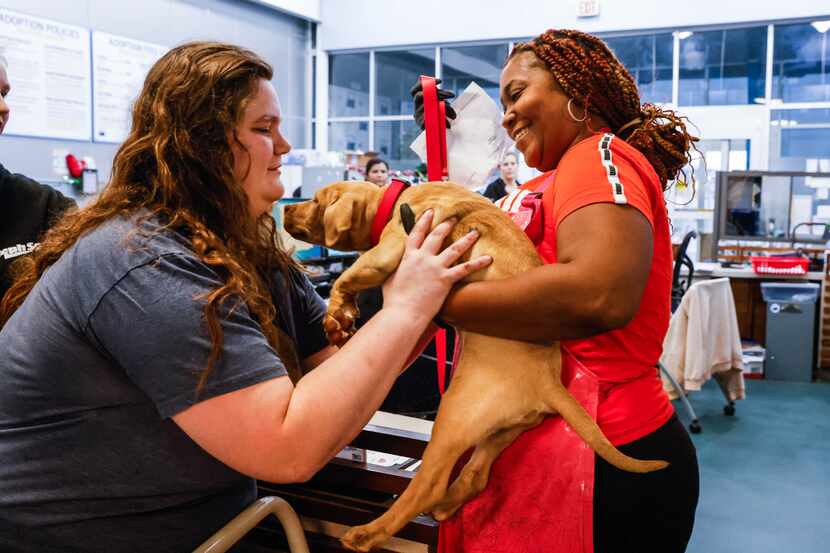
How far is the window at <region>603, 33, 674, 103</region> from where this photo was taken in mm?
8930

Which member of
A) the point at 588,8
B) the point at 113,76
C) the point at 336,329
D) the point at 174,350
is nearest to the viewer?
the point at 174,350

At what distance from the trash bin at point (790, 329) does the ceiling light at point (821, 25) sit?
4.27 metres

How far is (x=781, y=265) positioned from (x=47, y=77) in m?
6.66

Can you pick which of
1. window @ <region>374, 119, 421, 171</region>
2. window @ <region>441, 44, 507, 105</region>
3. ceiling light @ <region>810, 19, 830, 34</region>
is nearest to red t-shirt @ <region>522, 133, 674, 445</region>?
ceiling light @ <region>810, 19, 830, 34</region>

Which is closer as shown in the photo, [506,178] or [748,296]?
[748,296]

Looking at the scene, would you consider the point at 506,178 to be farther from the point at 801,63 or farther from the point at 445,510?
the point at 445,510

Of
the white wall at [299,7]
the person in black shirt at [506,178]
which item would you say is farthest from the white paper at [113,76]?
the person in black shirt at [506,178]

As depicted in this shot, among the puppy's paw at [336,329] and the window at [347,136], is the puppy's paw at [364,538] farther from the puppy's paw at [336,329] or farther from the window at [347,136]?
the window at [347,136]

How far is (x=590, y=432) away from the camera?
1.07 meters

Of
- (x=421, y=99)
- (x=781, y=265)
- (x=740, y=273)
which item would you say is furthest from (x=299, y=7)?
(x=421, y=99)

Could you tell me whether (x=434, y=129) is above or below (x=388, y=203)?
above

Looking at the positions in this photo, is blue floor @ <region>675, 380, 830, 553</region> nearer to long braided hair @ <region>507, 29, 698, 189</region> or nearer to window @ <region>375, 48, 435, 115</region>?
long braided hair @ <region>507, 29, 698, 189</region>

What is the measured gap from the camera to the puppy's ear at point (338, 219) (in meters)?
1.34

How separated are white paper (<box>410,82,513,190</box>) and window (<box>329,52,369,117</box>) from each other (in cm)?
929
